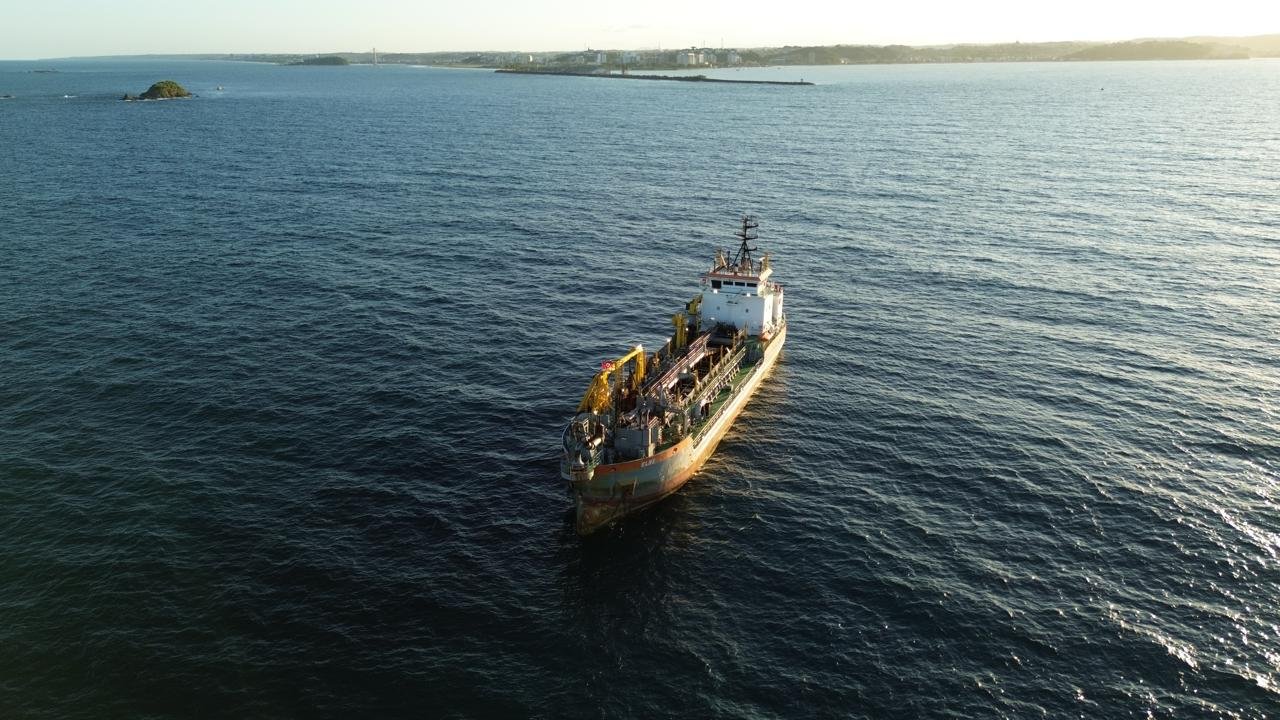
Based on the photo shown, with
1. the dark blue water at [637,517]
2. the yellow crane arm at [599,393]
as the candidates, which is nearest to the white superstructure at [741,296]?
the dark blue water at [637,517]

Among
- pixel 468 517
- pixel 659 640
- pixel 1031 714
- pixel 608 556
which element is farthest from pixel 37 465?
pixel 1031 714

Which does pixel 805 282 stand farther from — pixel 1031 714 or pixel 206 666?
pixel 206 666

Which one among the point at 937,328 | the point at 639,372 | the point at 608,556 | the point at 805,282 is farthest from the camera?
the point at 805,282

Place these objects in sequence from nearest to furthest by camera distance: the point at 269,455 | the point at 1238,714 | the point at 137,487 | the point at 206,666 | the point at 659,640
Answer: the point at 1238,714 < the point at 206,666 < the point at 659,640 < the point at 137,487 < the point at 269,455

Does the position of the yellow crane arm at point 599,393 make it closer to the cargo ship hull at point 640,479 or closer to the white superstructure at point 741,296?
the cargo ship hull at point 640,479

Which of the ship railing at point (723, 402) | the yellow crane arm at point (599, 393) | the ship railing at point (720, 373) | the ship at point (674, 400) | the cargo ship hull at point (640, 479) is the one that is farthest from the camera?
the ship railing at point (720, 373)

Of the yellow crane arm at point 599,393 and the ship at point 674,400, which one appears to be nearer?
the ship at point 674,400

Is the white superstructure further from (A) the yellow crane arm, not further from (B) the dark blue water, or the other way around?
(A) the yellow crane arm
